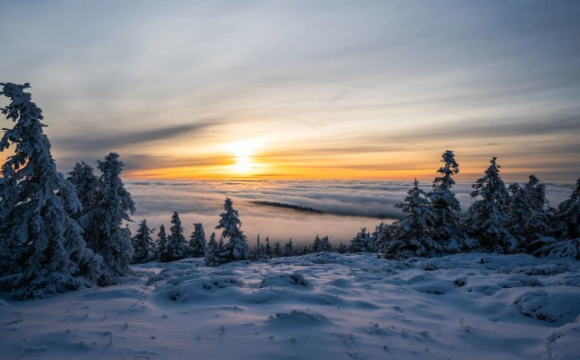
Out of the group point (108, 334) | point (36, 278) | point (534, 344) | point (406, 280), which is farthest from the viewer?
point (406, 280)

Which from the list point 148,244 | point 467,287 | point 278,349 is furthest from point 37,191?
point 148,244

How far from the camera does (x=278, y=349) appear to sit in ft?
16.4

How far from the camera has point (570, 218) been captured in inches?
1004

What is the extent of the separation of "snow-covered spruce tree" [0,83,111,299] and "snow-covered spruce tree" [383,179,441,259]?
22691 millimetres

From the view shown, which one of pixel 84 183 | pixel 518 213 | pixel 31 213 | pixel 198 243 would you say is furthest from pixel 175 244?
pixel 518 213

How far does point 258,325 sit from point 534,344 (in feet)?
19.3

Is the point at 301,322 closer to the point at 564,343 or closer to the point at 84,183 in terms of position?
the point at 564,343

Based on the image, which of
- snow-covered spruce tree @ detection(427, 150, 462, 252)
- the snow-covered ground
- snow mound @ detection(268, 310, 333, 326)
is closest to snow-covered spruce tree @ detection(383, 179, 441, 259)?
snow-covered spruce tree @ detection(427, 150, 462, 252)

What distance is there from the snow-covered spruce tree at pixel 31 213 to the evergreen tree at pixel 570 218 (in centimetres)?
3637

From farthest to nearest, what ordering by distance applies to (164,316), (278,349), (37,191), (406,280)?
(406,280), (37,191), (164,316), (278,349)

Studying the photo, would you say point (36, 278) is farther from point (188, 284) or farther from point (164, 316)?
point (164, 316)

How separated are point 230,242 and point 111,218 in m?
16.2

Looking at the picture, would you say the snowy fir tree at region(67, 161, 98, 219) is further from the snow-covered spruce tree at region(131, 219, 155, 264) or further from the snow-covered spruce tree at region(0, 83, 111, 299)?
the snow-covered spruce tree at region(131, 219, 155, 264)

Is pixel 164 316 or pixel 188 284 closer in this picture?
pixel 164 316
